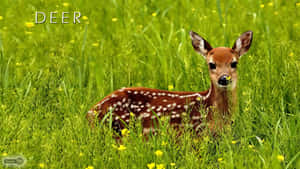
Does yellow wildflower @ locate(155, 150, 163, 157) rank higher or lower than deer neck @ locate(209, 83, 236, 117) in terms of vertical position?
lower

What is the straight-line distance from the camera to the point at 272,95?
19.8ft

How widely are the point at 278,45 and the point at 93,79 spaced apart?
7.01ft

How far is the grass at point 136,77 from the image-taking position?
5078 millimetres

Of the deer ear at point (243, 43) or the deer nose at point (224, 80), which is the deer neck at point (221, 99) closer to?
the deer nose at point (224, 80)

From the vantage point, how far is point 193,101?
5.96 metres

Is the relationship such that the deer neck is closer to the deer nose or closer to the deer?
the deer

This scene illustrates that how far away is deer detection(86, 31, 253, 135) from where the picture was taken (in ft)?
18.9

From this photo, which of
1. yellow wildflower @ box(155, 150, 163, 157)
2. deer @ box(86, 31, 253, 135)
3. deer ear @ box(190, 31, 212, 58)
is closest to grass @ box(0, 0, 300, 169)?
yellow wildflower @ box(155, 150, 163, 157)

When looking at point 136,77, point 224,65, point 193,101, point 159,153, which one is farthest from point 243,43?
point 159,153

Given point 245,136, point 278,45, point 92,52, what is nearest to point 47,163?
point 245,136

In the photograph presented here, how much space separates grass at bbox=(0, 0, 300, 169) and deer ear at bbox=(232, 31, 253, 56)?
206mm

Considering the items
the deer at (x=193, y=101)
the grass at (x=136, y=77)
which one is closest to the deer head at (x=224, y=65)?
the deer at (x=193, y=101)

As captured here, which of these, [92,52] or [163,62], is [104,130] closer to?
[163,62]

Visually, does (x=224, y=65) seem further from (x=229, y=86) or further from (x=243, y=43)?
(x=243, y=43)
